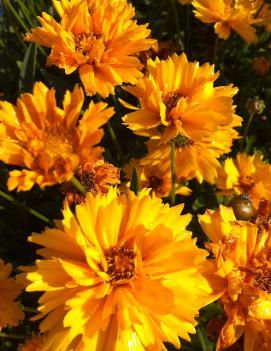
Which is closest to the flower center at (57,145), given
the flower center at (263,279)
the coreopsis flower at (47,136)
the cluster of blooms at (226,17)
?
the coreopsis flower at (47,136)

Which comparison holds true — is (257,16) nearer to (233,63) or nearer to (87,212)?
(233,63)

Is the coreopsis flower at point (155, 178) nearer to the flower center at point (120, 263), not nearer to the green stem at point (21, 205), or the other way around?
the green stem at point (21, 205)

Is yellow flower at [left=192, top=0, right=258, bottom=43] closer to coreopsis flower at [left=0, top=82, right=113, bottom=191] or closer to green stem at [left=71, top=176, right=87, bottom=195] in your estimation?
coreopsis flower at [left=0, top=82, right=113, bottom=191]

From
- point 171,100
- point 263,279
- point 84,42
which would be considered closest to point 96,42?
point 84,42

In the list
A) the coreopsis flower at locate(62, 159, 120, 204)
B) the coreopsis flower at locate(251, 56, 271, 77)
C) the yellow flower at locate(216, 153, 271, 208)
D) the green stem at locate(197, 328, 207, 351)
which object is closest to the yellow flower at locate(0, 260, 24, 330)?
the coreopsis flower at locate(62, 159, 120, 204)

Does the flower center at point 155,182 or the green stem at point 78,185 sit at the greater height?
the green stem at point 78,185

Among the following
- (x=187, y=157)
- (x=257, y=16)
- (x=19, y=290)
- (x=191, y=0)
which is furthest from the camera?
(x=257, y=16)

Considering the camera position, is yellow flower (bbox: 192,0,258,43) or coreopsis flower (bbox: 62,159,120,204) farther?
yellow flower (bbox: 192,0,258,43)

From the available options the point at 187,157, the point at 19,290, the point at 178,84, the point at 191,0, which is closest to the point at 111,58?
the point at 178,84
